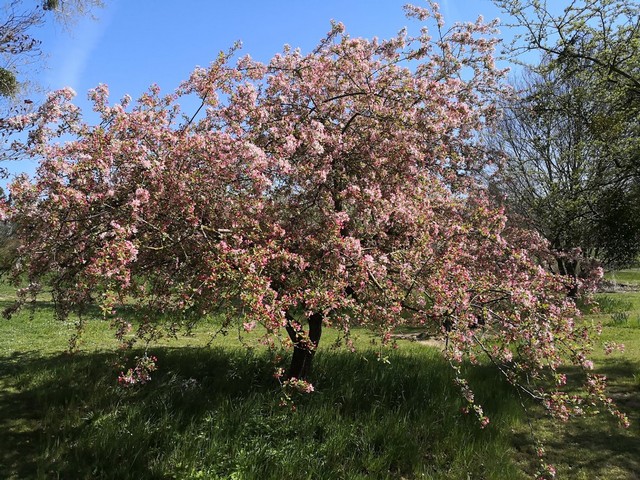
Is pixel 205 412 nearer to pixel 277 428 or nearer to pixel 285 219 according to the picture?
pixel 277 428

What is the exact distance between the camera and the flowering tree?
470 cm

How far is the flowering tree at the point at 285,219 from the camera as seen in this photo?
4.70 metres

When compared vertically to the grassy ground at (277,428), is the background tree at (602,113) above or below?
above

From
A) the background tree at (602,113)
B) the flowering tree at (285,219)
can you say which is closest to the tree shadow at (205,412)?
the flowering tree at (285,219)

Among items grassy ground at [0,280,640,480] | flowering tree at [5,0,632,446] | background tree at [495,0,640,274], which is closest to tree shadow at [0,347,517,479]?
grassy ground at [0,280,640,480]

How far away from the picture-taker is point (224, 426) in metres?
5.48

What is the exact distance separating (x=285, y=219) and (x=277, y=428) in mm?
2771

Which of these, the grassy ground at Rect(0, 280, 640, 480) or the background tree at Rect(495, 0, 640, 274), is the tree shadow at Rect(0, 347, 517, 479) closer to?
the grassy ground at Rect(0, 280, 640, 480)

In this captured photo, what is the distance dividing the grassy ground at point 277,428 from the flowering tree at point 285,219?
31.3 inches

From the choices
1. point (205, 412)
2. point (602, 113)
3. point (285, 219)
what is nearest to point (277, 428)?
point (205, 412)

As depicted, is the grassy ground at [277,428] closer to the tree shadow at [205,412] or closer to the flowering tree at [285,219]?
the tree shadow at [205,412]

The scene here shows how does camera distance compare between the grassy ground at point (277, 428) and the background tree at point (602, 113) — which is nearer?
the grassy ground at point (277, 428)

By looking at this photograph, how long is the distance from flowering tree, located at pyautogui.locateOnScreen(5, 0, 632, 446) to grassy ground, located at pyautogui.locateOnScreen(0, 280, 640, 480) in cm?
79

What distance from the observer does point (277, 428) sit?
5570 millimetres
